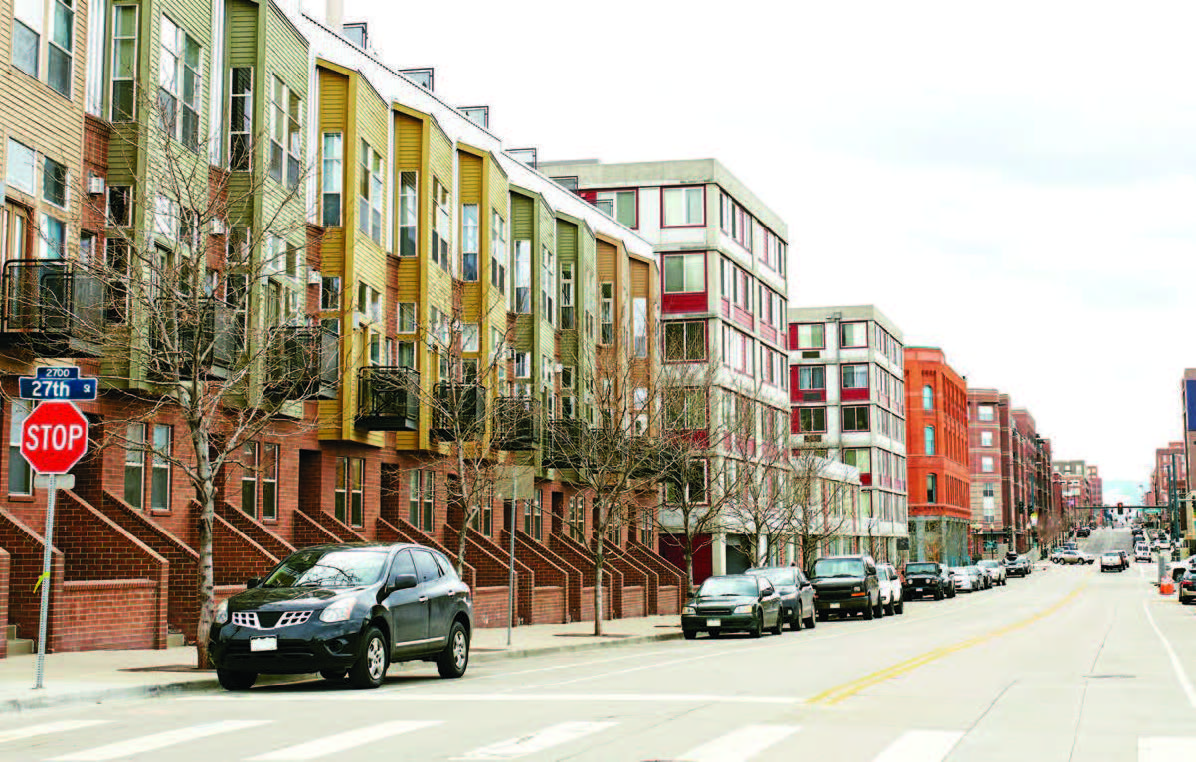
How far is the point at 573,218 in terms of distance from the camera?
4700cm

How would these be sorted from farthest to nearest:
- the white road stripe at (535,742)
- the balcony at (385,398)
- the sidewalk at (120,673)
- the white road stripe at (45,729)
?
the balcony at (385,398) → the sidewalk at (120,673) → the white road stripe at (45,729) → the white road stripe at (535,742)

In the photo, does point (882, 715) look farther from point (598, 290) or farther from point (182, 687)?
point (598, 290)

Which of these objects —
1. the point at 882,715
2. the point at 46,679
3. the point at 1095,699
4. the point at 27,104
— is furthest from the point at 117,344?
the point at 1095,699

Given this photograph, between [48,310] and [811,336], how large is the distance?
78.4 metres

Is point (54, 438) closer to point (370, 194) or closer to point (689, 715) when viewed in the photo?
point (689, 715)

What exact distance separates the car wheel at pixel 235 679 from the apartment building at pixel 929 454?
9843 cm

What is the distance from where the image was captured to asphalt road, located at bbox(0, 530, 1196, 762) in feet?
35.1

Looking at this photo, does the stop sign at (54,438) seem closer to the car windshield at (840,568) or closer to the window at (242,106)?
the window at (242,106)

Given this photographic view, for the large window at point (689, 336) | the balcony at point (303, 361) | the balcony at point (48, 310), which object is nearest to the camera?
the balcony at point (48, 310)

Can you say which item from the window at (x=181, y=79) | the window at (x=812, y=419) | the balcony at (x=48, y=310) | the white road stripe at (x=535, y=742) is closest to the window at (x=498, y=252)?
the window at (x=181, y=79)

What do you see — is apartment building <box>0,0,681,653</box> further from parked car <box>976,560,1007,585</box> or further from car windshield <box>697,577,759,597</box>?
parked car <box>976,560,1007,585</box>

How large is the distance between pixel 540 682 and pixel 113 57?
13213 millimetres

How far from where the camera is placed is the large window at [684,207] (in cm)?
6262

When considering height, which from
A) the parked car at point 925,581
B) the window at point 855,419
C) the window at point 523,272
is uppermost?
the window at point 523,272
